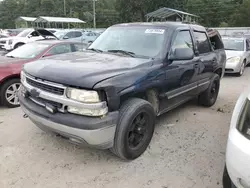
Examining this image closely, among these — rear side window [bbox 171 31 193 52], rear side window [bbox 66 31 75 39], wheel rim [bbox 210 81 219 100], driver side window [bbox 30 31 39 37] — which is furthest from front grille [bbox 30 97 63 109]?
rear side window [bbox 66 31 75 39]

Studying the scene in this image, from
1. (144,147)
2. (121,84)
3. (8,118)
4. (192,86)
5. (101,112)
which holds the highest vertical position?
(121,84)

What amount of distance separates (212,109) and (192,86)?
130 centimetres

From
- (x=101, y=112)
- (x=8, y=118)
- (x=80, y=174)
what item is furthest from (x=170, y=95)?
(x=8, y=118)

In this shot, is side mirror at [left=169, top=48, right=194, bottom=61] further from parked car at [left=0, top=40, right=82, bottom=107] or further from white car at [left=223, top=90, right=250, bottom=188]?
parked car at [left=0, top=40, right=82, bottom=107]

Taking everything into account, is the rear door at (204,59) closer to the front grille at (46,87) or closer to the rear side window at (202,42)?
the rear side window at (202,42)

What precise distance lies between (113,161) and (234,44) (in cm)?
943

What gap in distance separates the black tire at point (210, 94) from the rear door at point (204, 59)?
214 mm

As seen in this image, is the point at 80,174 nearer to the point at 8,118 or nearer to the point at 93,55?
the point at 93,55

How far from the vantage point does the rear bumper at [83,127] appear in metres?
2.59

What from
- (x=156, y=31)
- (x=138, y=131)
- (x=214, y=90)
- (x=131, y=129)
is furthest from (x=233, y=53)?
(x=131, y=129)

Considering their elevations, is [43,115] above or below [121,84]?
below

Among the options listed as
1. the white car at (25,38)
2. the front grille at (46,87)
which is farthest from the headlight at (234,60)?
the white car at (25,38)

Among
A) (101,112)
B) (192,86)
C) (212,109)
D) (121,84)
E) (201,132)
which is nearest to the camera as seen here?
(101,112)

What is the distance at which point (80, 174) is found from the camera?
2.94 m
